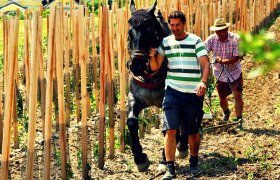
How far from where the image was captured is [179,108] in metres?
4.98

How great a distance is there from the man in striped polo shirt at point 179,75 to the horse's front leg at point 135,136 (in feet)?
1.25

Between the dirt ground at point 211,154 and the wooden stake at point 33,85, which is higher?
the wooden stake at point 33,85

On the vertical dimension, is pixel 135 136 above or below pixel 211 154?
above

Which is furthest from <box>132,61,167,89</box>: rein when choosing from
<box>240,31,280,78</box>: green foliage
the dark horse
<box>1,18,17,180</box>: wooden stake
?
<box>240,31,280,78</box>: green foliage

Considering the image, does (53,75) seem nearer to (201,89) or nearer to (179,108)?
(179,108)

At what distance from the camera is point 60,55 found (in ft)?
13.6

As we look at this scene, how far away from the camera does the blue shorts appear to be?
4.92 m

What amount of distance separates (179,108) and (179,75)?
12.1 inches

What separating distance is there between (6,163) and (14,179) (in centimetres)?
135

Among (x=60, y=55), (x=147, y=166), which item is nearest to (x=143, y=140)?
(x=147, y=166)

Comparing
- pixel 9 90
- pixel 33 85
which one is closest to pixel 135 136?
pixel 33 85

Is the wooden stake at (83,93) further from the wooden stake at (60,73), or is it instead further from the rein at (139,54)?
the rein at (139,54)

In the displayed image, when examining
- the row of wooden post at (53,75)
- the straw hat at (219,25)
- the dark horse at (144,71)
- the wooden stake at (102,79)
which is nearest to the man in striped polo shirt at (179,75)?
the dark horse at (144,71)

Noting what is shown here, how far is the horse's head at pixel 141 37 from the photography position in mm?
4688
